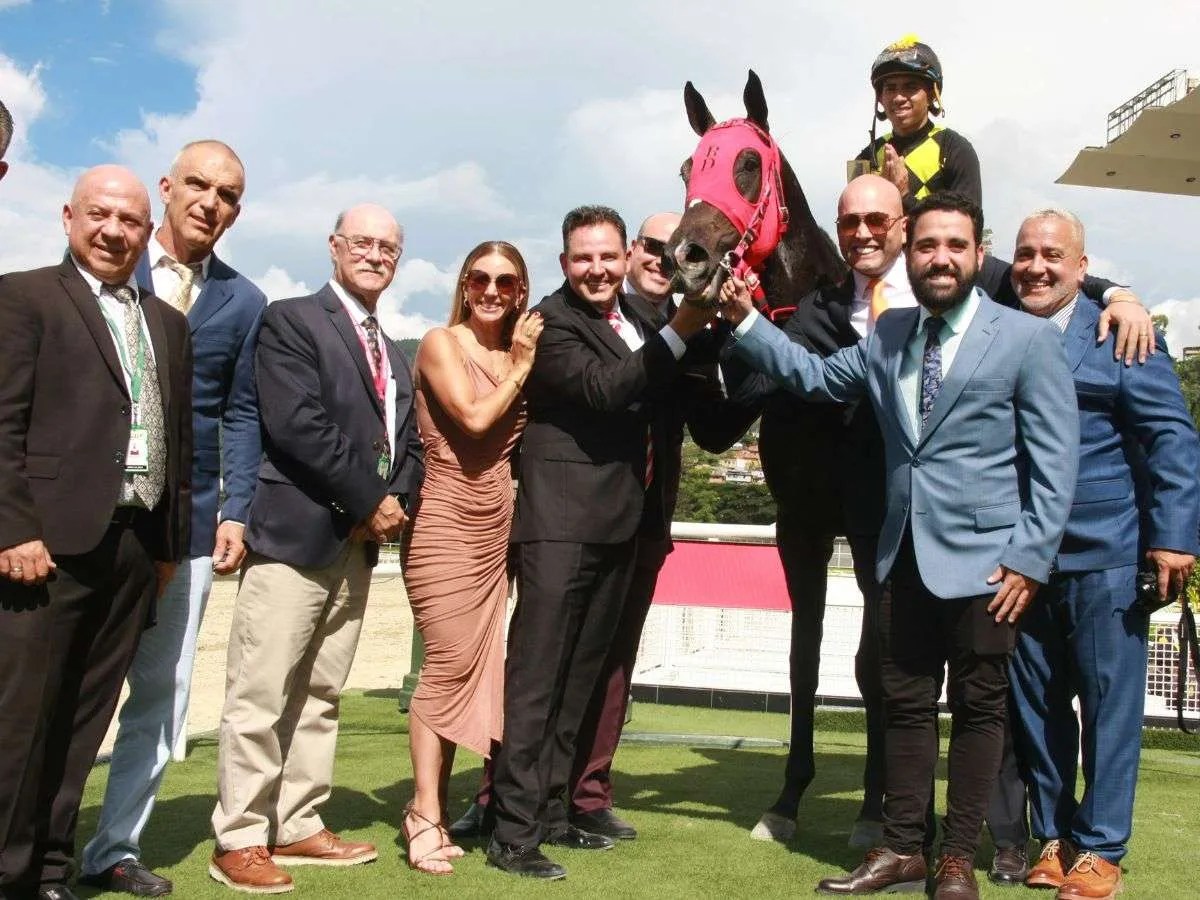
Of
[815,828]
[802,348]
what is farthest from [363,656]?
[802,348]

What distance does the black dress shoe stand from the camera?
3.92 meters

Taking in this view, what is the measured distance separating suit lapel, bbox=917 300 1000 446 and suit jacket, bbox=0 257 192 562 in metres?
2.14

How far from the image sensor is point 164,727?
340 centimetres

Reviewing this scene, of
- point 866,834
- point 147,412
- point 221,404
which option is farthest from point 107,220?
point 866,834

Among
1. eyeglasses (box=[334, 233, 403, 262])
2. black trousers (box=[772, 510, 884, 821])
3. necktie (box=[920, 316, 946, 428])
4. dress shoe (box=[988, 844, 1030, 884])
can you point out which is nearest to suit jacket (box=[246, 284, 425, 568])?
eyeglasses (box=[334, 233, 403, 262])

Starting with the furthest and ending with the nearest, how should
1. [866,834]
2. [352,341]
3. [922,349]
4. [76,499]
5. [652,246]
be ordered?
1. [652,246]
2. [866,834]
3. [352,341]
4. [922,349]
5. [76,499]

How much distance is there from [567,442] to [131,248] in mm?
1373

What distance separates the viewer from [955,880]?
Result: 121 inches

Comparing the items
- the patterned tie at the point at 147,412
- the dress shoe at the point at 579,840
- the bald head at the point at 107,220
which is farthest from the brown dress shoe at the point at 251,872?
the bald head at the point at 107,220

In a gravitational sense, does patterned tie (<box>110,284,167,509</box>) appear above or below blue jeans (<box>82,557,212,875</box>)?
above

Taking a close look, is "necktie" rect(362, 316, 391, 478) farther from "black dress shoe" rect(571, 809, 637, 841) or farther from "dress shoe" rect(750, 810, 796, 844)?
"dress shoe" rect(750, 810, 796, 844)

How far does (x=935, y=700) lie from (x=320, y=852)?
191cm

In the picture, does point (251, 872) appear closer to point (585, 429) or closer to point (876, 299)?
point (585, 429)

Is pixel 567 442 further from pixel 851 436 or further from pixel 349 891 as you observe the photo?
pixel 349 891
